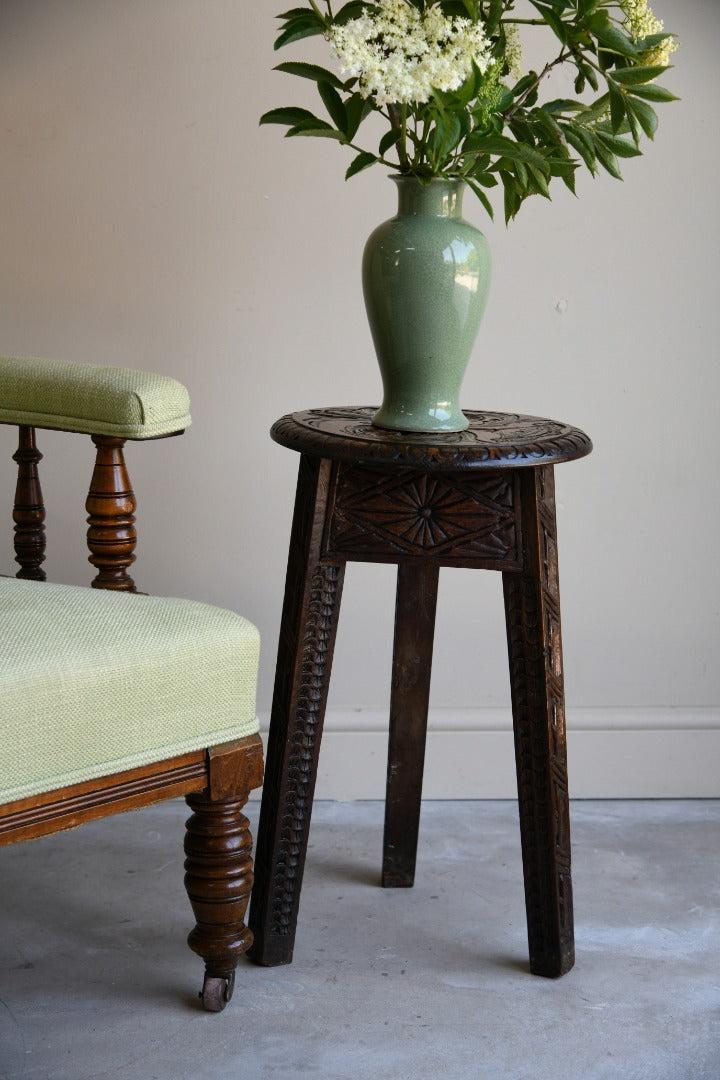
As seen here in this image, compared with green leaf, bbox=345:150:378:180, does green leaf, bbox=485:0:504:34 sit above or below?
above

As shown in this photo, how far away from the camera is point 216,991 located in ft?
4.63

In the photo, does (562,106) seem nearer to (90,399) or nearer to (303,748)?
(90,399)

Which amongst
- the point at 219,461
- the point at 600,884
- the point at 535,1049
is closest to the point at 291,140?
the point at 219,461

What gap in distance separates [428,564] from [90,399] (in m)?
0.43

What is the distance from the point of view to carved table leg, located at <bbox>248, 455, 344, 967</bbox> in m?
1.46

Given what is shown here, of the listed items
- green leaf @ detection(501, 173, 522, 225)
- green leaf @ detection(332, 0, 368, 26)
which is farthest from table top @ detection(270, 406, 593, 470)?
green leaf @ detection(332, 0, 368, 26)

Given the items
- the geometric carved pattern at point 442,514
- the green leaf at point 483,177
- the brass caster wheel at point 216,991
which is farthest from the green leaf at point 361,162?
the brass caster wheel at point 216,991

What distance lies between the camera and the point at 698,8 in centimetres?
194

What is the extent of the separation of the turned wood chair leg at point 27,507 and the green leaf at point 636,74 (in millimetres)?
795

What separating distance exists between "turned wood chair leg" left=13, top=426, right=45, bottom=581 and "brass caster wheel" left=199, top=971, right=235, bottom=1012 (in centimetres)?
52

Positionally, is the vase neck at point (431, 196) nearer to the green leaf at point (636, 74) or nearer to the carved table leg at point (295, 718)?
the green leaf at point (636, 74)

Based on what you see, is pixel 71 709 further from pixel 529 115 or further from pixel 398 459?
pixel 529 115

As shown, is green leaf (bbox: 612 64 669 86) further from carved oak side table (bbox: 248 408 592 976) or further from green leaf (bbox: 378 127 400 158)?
carved oak side table (bbox: 248 408 592 976)

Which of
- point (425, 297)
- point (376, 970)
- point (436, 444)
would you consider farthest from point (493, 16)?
point (376, 970)
